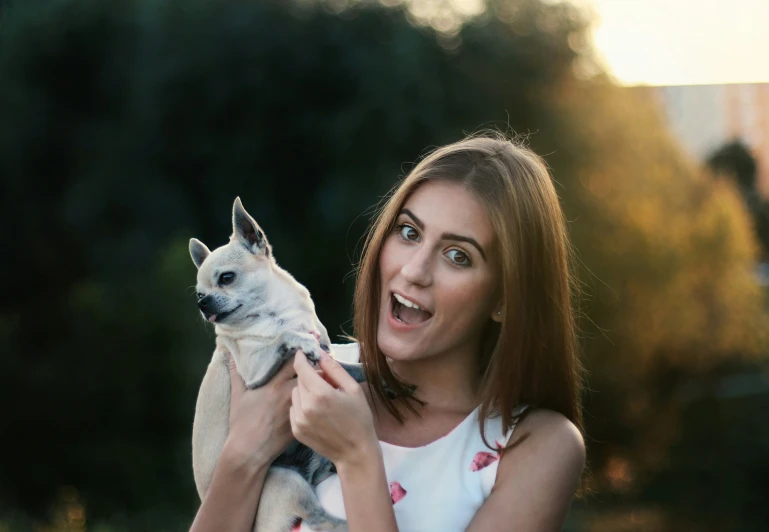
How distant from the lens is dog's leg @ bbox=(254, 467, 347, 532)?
2.05 metres

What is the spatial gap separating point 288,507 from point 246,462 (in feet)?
0.50

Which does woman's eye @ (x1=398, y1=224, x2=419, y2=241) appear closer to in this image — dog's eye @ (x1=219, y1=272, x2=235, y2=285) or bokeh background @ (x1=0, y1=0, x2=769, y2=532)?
dog's eye @ (x1=219, y1=272, x2=235, y2=285)

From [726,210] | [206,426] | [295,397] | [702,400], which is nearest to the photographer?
[295,397]

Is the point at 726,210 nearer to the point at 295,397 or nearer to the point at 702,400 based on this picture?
the point at 702,400

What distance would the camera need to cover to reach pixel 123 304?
26.1 feet

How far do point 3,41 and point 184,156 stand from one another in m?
2.12

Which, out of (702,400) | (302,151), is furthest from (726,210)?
(302,151)

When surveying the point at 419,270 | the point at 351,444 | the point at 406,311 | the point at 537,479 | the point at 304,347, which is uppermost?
the point at 419,270

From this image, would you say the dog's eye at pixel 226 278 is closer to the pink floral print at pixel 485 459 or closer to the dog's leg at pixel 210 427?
the dog's leg at pixel 210 427

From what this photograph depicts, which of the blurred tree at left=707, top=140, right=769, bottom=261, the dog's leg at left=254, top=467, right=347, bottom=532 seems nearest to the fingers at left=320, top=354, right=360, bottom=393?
the dog's leg at left=254, top=467, right=347, bottom=532

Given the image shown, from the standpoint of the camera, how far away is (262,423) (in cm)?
211

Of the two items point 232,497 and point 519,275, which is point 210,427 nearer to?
A: point 232,497

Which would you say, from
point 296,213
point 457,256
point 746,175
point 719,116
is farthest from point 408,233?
point 296,213

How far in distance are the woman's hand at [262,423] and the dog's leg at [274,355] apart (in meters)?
0.02
